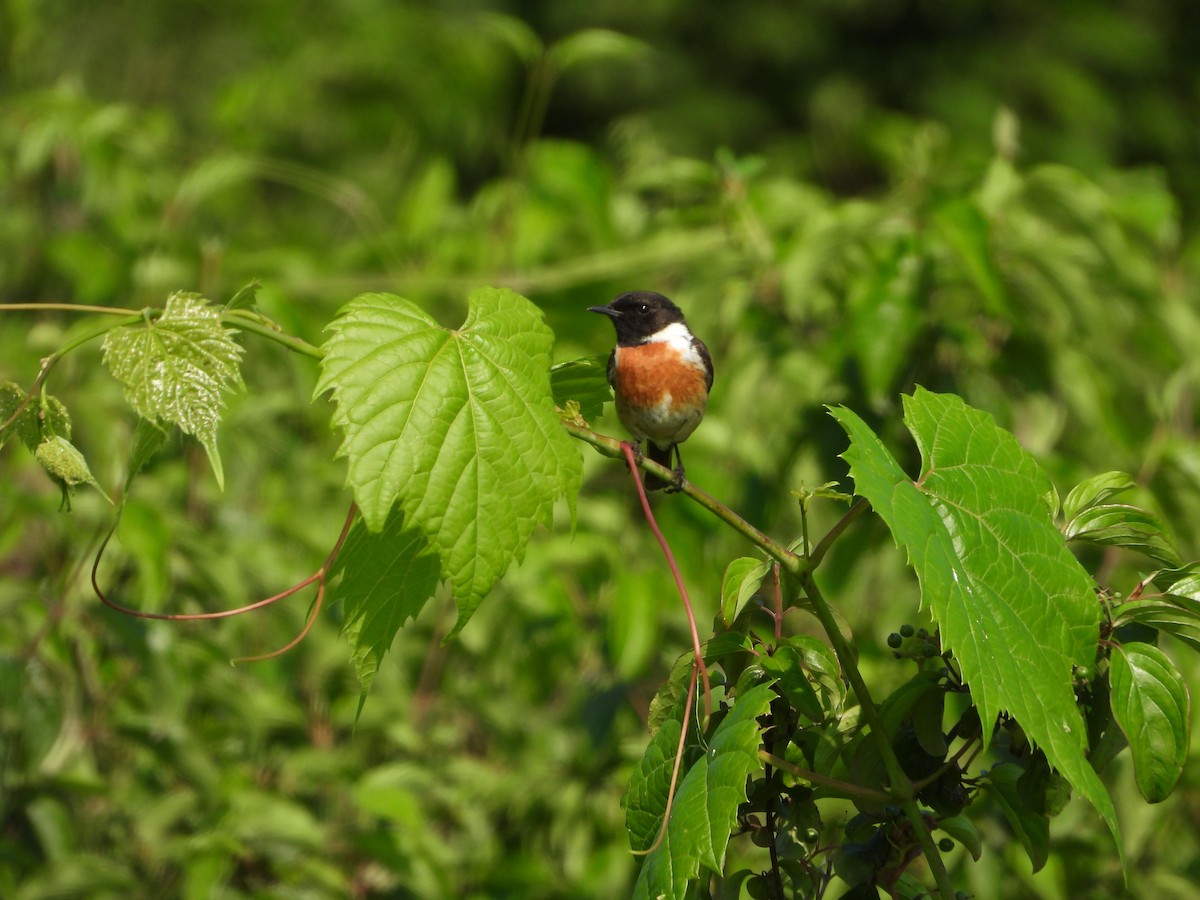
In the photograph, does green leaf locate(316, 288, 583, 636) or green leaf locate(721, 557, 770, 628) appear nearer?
green leaf locate(316, 288, 583, 636)

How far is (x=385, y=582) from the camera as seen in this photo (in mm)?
1521

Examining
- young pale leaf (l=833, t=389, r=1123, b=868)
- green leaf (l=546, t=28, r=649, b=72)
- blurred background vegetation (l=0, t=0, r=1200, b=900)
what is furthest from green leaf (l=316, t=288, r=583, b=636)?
green leaf (l=546, t=28, r=649, b=72)

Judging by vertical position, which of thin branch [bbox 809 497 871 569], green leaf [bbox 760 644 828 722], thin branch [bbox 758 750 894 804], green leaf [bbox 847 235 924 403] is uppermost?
thin branch [bbox 809 497 871 569]

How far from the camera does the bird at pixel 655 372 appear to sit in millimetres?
2857

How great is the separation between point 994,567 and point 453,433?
24.5 inches

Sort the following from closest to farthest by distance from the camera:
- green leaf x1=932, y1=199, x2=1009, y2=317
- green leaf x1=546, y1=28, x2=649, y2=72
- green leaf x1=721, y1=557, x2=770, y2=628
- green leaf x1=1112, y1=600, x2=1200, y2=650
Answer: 1. green leaf x1=1112, y1=600, x2=1200, y2=650
2. green leaf x1=721, y1=557, x2=770, y2=628
3. green leaf x1=932, y1=199, x2=1009, y2=317
4. green leaf x1=546, y1=28, x2=649, y2=72

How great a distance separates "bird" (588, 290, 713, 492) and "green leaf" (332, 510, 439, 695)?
1298 millimetres

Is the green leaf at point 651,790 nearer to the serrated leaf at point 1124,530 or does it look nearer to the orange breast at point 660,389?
the serrated leaf at point 1124,530

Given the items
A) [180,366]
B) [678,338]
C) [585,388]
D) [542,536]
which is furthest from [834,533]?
[542,536]

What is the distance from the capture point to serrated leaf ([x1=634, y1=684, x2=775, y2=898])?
1.25m

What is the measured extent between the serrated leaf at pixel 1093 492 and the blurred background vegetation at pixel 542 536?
1.14 metres

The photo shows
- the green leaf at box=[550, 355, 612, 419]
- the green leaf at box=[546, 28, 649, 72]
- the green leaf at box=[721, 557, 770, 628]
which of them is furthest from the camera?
the green leaf at box=[546, 28, 649, 72]

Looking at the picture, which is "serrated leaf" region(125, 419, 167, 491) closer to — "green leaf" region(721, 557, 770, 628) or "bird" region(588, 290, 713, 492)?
"green leaf" region(721, 557, 770, 628)

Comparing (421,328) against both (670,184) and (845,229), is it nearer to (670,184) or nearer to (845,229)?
(845,229)
